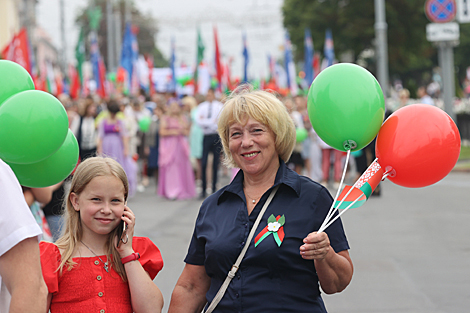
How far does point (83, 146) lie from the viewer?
39.2ft

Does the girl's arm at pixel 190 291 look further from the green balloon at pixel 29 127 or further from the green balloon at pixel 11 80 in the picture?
the green balloon at pixel 11 80

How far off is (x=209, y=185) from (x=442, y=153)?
1120 cm

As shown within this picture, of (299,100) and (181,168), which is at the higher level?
(299,100)

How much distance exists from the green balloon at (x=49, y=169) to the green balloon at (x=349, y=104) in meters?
1.24

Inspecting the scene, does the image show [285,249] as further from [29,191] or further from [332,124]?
[29,191]

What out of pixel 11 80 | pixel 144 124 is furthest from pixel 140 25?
pixel 11 80

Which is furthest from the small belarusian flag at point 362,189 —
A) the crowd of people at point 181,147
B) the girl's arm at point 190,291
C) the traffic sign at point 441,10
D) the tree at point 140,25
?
the tree at point 140,25

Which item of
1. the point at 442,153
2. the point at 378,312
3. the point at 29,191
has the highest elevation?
the point at 442,153

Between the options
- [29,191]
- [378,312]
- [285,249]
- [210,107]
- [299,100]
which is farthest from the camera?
[299,100]

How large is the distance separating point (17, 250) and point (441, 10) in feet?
54.6

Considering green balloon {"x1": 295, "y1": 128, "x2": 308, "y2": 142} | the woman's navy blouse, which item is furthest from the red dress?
green balloon {"x1": 295, "y1": 128, "x2": 308, "y2": 142}

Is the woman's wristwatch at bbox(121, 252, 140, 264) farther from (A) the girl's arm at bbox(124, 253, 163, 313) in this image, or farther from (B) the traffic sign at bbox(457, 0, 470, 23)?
(B) the traffic sign at bbox(457, 0, 470, 23)

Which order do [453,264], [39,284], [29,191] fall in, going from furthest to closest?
[453,264] < [29,191] < [39,284]

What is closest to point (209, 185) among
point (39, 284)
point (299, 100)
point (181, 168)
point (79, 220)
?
point (181, 168)
